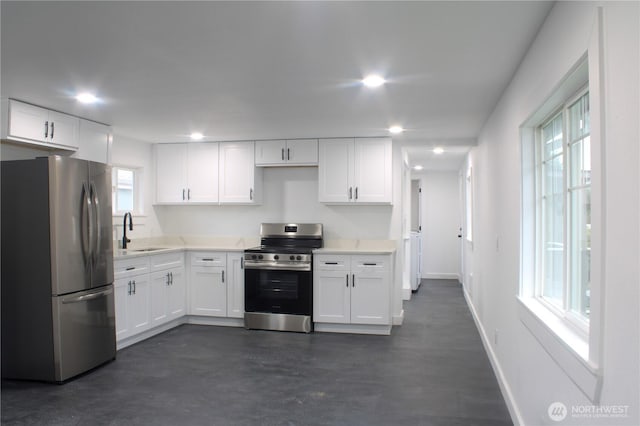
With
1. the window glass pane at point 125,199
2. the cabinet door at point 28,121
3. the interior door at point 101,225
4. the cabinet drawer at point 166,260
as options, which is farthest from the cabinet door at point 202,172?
the cabinet door at point 28,121

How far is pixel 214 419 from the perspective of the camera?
282 centimetres

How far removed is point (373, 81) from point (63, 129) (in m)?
2.95

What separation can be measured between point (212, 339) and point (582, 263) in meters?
3.83

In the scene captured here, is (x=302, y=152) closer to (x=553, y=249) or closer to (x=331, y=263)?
(x=331, y=263)

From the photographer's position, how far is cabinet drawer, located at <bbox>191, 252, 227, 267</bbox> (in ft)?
17.3

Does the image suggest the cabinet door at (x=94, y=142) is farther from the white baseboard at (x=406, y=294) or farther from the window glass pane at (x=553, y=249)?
the white baseboard at (x=406, y=294)

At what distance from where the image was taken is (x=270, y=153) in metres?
5.38

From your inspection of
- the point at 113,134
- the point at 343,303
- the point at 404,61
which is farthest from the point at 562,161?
the point at 113,134

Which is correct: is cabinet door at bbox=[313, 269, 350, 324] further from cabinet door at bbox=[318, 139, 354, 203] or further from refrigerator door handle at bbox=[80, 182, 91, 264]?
refrigerator door handle at bbox=[80, 182, 91, 264]

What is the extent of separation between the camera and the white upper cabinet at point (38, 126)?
3.45 m

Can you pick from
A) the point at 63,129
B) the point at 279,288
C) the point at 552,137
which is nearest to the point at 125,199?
the point at 63,129

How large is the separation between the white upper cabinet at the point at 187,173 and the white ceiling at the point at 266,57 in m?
1.37

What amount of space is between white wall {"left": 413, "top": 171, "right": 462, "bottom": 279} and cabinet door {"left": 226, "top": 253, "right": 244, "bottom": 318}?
4878 millimetres

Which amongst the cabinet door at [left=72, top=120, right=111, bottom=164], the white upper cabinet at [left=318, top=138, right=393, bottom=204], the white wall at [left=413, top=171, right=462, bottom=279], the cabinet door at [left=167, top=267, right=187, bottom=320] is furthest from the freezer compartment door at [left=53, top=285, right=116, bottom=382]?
the white wall at [left=413, top=171, right=462, bottom=279]
